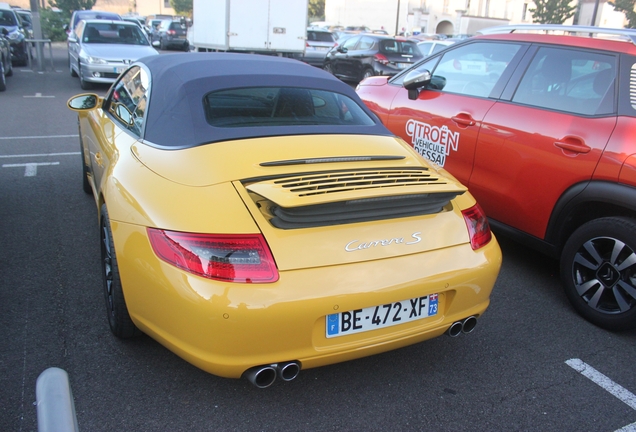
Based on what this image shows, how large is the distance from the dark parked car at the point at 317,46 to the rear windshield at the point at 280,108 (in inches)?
708

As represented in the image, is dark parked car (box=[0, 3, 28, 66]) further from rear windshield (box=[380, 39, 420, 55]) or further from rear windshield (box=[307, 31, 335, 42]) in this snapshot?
Result: rear windshield (box=[380, 39, 420, 55])

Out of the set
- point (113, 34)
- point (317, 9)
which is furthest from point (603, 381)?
point (317, 9)

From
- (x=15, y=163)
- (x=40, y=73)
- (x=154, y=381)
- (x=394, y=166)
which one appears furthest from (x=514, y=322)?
(x=40, y=73)

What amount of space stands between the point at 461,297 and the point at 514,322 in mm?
1049

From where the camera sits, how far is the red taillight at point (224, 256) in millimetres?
2240

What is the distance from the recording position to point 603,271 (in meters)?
3.41

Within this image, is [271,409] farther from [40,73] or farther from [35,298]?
[40,73]

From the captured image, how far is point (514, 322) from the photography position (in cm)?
349

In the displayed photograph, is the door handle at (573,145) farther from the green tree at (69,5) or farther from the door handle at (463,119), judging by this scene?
the green tree at (69,5)

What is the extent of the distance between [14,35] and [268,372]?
1835 centimetres

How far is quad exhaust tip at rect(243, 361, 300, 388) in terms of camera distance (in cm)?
230

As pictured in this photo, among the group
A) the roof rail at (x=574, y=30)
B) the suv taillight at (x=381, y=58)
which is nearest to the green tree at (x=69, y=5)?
the suv taillight at (x=381, y=58)

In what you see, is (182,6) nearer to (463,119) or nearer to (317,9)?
(317,9)

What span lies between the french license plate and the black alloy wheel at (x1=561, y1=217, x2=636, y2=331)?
141 cm
